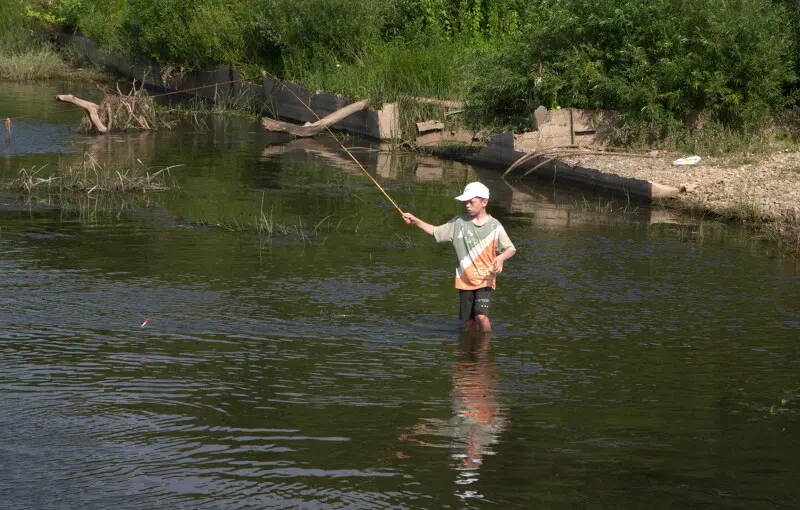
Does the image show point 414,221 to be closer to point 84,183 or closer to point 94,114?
point 84,183

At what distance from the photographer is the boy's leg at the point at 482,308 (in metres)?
9.28

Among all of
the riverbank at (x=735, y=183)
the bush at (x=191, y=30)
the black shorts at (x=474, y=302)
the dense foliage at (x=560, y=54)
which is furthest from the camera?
the bush at (x=191, y=30)

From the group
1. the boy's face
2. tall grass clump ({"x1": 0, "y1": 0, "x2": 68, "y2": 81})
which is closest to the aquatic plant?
the boy's face

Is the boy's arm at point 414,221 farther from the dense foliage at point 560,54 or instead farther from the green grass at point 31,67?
the green grass at point 31,67

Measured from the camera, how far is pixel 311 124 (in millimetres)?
23938

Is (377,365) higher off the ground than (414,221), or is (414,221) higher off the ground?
(414,221)

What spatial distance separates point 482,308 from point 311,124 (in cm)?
1517

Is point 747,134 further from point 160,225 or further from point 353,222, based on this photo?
point 160,225

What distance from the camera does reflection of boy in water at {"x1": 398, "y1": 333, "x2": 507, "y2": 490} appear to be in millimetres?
6758

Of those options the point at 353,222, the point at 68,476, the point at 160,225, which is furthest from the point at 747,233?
the point at 68,476

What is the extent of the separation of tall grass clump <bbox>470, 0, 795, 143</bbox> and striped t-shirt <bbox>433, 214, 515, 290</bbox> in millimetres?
11446

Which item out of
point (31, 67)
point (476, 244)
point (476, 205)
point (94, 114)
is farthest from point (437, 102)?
point (31, 67)

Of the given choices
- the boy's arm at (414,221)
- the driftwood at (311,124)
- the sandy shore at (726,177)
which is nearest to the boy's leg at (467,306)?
the boy's arm at (414,221)

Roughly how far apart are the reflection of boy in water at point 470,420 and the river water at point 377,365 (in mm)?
23
